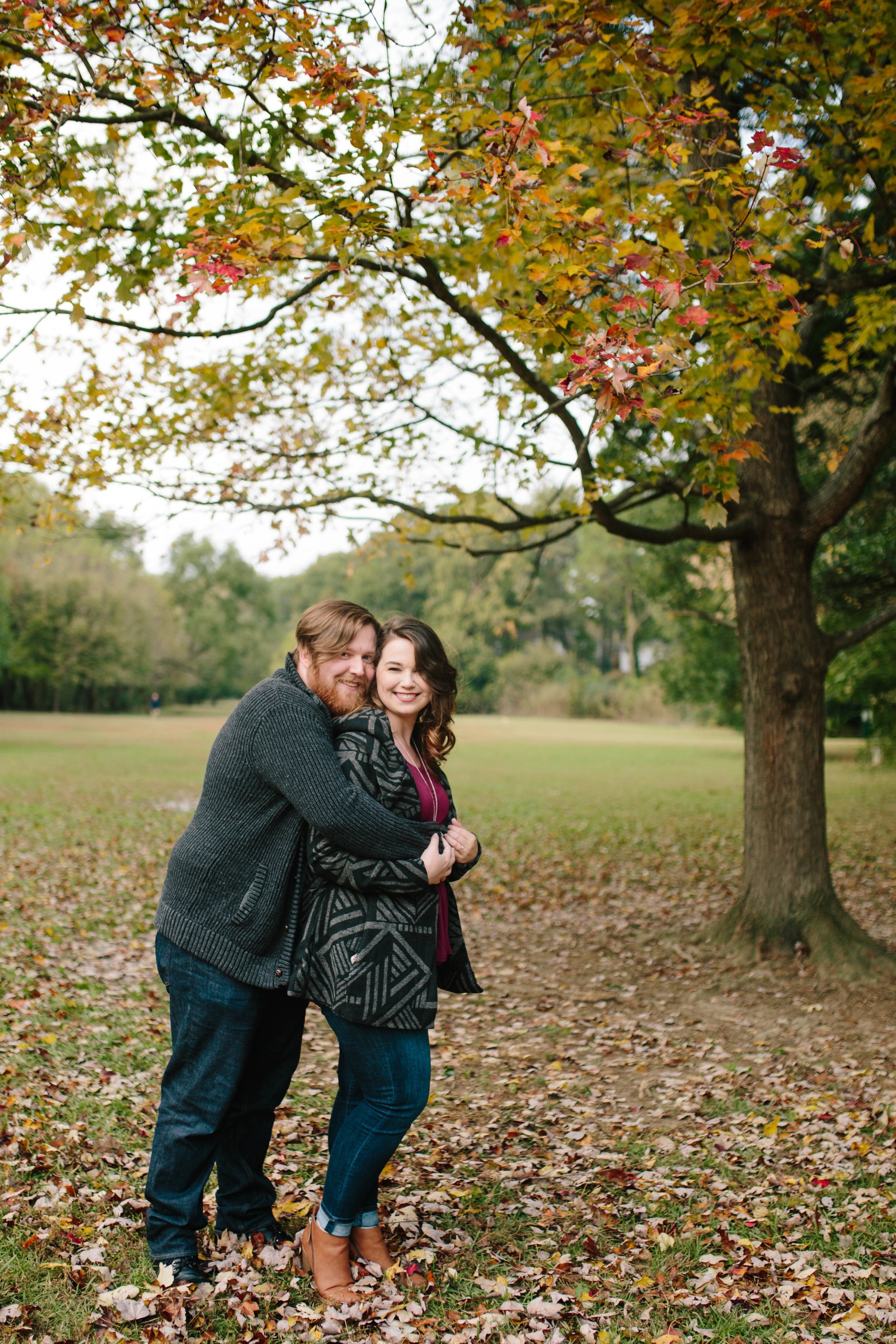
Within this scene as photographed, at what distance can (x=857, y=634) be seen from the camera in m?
7.55

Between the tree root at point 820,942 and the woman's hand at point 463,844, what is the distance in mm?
4933

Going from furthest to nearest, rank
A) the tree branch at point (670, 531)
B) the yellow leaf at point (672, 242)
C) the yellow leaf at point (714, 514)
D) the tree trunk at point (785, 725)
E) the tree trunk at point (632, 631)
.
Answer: the tree trunk at point (632, 631) < the tree trunk at point (785, 725) < the tree branch at point (670, 531) < the yellow leaf at point (714, 514) < the yellow leaf at point (672, 242)

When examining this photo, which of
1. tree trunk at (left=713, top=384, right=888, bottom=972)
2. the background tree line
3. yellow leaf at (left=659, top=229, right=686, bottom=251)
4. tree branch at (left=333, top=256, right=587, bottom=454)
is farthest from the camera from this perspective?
the background tree line

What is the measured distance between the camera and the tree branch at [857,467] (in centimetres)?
704

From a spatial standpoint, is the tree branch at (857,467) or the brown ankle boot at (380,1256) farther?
the tree branch at (857,467)

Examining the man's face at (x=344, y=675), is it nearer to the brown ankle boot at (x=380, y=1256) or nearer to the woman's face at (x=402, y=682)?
the woman's face at (x=402, y=682)

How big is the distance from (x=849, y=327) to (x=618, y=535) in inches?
121

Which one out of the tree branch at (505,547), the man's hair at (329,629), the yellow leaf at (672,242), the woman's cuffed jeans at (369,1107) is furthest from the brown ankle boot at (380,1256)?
the tree branch at (505,547)

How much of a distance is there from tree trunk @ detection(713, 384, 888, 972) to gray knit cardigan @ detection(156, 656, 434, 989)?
4986 mm

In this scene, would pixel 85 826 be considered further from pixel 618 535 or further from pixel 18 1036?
pixel 618 535

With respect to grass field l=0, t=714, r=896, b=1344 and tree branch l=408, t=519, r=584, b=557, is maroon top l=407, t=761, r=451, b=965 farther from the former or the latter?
tree branch l=408, t=519, r=584, b=557

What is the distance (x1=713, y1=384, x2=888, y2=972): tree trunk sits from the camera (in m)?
7.32

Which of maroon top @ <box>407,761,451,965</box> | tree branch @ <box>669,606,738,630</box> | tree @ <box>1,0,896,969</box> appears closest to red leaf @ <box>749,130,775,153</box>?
tree @ <box>1,0,896,969</box>

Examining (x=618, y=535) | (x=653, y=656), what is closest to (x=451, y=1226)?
(x=618, y=535)
